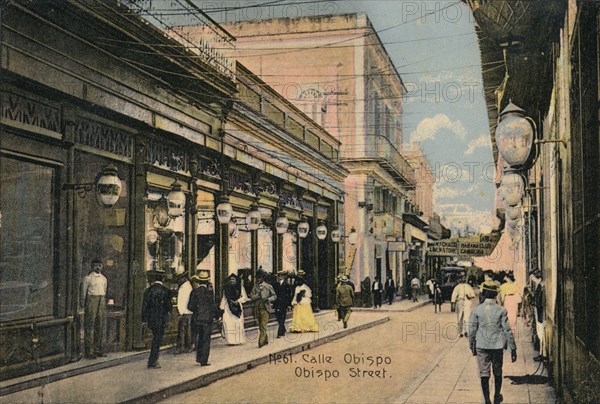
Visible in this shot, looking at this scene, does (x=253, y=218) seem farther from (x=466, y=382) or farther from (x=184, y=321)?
(x=466, y=382)

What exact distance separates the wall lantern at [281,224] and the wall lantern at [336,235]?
0.92 metres

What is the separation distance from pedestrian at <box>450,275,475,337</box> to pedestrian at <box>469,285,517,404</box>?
256 cm

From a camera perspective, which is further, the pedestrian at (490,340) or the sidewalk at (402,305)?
the sidewalk at (402,305)

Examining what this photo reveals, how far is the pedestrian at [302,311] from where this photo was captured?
481 inches

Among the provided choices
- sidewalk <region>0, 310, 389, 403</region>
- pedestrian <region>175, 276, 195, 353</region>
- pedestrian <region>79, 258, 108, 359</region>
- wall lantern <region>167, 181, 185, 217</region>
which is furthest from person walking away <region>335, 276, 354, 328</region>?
pedestrian <region>79, 258, 108, 359</region>

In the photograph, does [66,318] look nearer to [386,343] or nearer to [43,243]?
[43,243]

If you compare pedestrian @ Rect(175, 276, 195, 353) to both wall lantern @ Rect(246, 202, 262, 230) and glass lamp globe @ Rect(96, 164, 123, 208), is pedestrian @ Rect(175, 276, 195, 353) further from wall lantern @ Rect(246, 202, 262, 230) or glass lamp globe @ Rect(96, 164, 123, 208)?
glass lamp globe @ Rect(96, 164, 123, 208)

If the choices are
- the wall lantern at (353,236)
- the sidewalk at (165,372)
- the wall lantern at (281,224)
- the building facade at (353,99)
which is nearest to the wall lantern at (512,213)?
the building facade at (353,99)

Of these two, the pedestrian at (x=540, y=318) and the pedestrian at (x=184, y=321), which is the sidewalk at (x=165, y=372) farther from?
the pedestrian at (x=540, y=318)

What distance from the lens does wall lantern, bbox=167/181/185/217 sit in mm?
11787

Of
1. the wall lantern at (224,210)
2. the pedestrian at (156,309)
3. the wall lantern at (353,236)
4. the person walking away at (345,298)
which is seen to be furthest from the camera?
the wall lantern at (224,210)

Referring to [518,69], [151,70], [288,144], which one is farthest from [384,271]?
[151,70]

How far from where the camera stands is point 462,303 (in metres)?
11.1

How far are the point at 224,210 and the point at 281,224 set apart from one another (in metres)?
0.96
